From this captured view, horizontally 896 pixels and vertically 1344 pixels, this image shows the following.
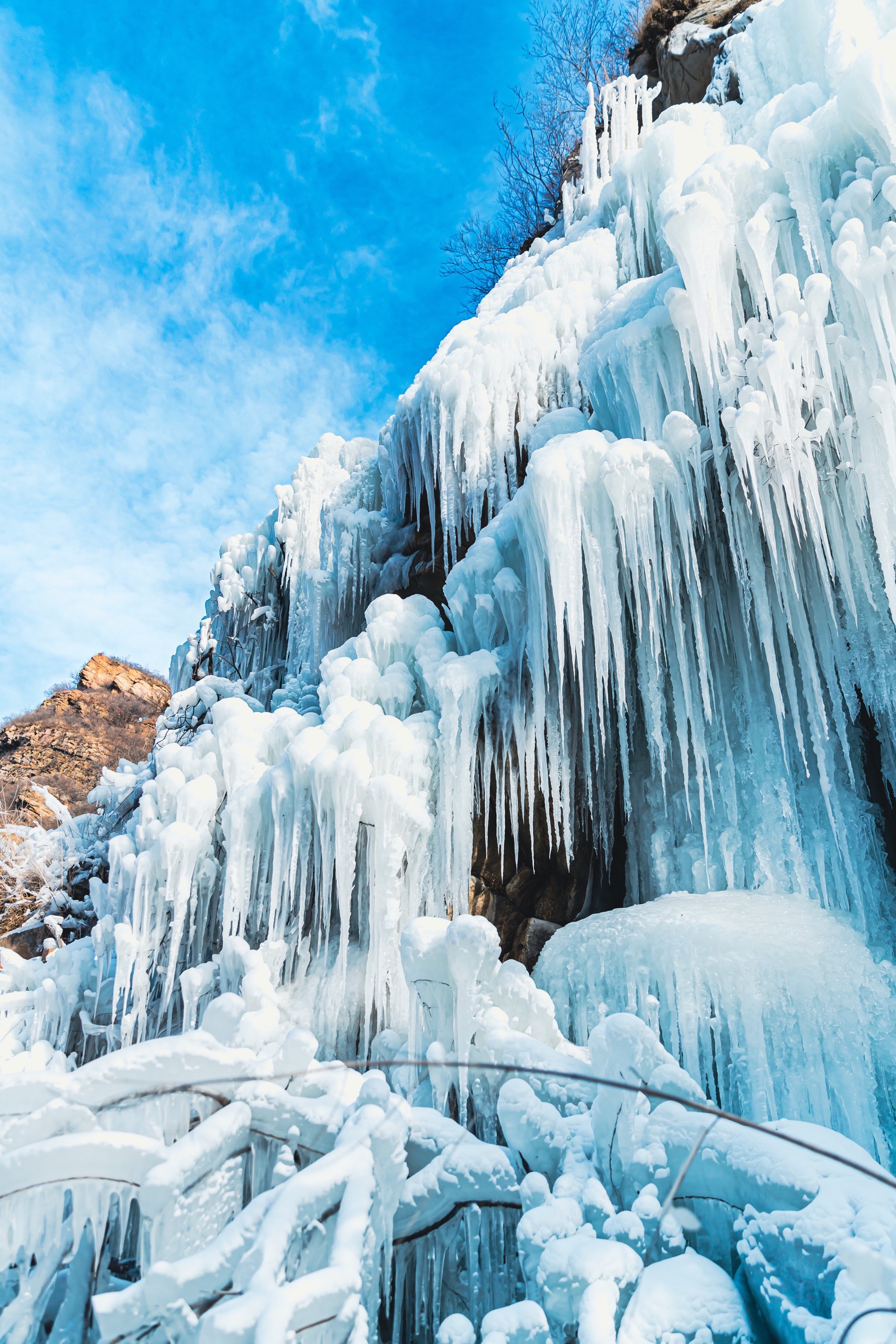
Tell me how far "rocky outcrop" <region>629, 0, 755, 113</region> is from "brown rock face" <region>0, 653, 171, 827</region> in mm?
13392

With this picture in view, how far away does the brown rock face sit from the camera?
1437 centimetres

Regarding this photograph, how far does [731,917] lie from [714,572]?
6.81ft

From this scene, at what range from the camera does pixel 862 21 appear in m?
5.23

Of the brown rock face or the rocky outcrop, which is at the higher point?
the rocky outcrop

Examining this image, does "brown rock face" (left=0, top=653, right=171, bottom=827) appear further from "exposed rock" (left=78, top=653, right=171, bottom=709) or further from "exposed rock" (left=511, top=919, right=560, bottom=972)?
"exposed rock" (left=511, top=919, right=560, bottom=972)

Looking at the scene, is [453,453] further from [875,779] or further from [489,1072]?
[489,1072]

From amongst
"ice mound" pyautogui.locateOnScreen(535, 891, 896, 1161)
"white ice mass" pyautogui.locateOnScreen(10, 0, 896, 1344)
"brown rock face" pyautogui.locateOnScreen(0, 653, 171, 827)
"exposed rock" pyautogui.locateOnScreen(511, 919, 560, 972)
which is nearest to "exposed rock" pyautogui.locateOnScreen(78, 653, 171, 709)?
"brown rock face" pyautogui.locateOnScreen(0, 653, 171, 827)

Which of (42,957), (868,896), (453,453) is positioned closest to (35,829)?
(42,957)

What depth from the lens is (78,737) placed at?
55.1ft

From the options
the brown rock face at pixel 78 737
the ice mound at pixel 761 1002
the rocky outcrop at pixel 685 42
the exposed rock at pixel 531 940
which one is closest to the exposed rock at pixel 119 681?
the brown rock face at pixel 78 737

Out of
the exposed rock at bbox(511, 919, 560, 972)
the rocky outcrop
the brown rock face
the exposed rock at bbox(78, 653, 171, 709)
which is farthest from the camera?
the exposed rock at bbox(78, 653, 171, 709)

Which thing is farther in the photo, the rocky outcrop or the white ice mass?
the rocky outcrop

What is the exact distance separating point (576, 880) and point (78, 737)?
47.1 ft

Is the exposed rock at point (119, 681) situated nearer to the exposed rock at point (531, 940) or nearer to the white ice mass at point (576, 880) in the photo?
the white ice mass at point (576, 880)
